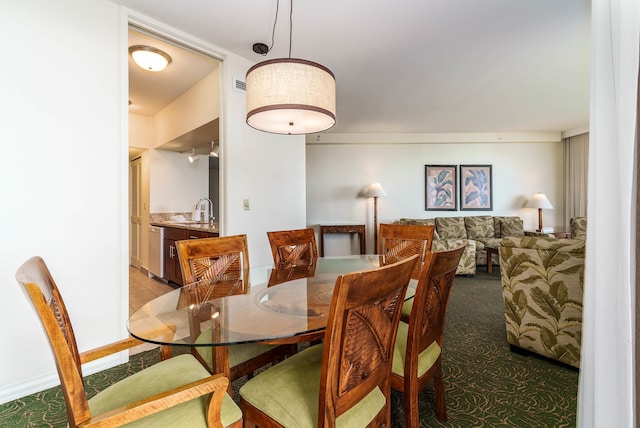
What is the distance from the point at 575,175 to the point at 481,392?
5974 millimetres

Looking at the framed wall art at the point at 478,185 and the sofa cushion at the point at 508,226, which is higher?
the framed wall art at the point at 478,185

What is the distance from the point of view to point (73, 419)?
747 mm

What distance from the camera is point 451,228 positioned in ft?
17.6

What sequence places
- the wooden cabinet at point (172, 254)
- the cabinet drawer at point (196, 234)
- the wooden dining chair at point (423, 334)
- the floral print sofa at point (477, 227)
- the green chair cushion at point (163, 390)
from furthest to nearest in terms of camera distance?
the floral print sofa at point (477, 227) → the wooden cabinet at point (172, 254) → the cabinet drawer at point (196, 234) → the wooden dining chair at point (423, 334) → the green chair cushion at point (163, 390)

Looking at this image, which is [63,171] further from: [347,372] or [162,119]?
[162,119]

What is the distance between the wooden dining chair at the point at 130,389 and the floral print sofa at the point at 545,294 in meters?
2.12

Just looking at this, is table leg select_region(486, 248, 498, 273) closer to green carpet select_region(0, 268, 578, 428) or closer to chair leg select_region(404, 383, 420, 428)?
green carpet select_region(0, 268, 578, 428)

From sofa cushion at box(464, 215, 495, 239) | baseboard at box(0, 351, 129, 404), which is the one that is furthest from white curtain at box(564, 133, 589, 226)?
baseboard at box(0, 351, 129, 404)

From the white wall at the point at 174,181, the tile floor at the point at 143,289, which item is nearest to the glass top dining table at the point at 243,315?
the tile floor at the point at 143,289

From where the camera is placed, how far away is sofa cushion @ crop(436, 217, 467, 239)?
5.30 metres

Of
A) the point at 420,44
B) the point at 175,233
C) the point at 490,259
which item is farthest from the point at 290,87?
the point at 490,259

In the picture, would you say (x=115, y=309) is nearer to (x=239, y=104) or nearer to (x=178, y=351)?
(x=178, y=351)

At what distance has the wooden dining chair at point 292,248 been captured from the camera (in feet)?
7.32

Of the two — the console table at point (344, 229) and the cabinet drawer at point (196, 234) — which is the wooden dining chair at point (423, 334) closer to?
the cabinet drawer at point (196, 234)
